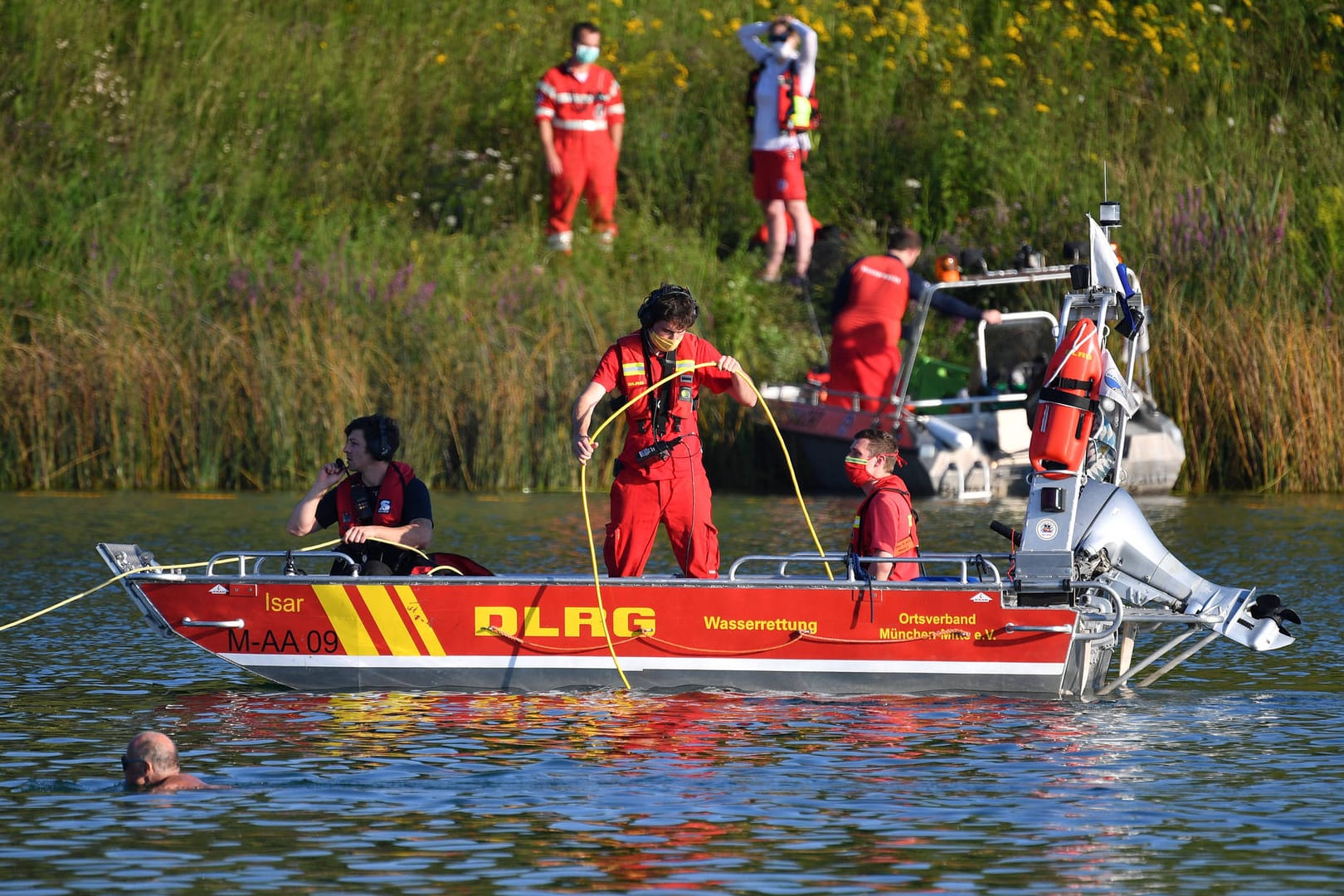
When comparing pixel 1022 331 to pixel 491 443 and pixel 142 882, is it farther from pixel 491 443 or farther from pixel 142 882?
pixel 142 882

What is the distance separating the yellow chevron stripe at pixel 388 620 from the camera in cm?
1016

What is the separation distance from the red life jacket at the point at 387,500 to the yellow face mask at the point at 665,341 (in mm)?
1298

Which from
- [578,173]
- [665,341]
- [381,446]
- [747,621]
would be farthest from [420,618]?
[578,173]

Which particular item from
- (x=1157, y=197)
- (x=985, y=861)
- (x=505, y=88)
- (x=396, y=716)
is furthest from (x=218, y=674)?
(x=505, y=88)

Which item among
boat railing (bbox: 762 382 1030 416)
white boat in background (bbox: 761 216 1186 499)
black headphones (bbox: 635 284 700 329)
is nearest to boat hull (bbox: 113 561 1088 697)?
black headphones (bbox: 635 284 700 329)

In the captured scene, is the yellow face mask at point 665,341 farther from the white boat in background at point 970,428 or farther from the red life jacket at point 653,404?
the white boat in background at point 970,428

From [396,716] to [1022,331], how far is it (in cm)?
1199

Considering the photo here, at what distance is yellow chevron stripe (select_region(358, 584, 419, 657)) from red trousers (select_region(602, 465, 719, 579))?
951 millimetres

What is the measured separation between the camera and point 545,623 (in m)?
10.2

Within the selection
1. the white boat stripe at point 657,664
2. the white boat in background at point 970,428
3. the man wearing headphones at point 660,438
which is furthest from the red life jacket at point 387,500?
the white boat in background at point 970,428

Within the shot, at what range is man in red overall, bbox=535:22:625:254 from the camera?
77.6ft

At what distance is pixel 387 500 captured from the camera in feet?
34.9

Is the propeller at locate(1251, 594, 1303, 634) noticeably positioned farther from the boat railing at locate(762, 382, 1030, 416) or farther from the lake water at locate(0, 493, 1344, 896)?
the boat railing at locate(762, 382, 1030, 416)

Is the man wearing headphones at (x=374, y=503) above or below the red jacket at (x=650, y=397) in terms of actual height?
below
